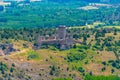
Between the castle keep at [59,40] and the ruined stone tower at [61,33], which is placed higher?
the ruined stone tower at [61,33]

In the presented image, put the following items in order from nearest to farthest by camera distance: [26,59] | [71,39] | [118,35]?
[26,59] → [71,39] → [118,35]

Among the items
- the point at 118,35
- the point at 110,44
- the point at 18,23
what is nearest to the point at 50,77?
the point at 110,44

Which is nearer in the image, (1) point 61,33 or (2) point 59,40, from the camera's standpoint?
(2) point 59,40

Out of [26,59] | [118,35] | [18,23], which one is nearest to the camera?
[26,59]

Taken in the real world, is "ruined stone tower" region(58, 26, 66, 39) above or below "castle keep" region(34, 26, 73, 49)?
above

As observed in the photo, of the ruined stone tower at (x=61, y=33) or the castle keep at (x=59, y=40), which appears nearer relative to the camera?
the castle keep at (x=59, y=40)

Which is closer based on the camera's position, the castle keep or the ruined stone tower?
the castle keep

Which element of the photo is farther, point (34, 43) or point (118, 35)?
point (118, 35)

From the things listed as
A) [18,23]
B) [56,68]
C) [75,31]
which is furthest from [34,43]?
[18,23]

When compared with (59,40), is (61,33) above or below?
above

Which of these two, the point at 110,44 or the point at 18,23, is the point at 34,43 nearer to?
the point at 110,44
